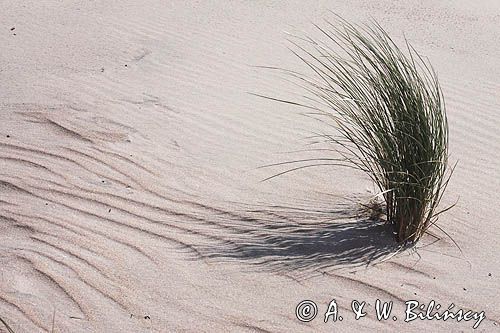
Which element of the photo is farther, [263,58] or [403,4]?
[403,4]

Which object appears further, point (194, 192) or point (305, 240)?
point (194, 192)

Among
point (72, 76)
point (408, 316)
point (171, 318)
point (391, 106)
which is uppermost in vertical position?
point (391, 106)

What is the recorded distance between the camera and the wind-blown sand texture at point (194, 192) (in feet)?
11.9

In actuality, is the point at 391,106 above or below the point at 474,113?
above

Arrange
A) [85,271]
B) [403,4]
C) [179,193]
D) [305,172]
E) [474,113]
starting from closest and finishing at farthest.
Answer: [85,271] → [179,193] → [305,172] → [474,113] → [403,4]

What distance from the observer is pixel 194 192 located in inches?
177

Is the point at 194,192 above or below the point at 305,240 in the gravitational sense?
below

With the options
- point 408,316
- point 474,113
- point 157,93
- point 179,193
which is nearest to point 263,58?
point 157,93

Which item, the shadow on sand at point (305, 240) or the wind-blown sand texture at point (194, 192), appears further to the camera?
the shadow on sand at point (305, 240)

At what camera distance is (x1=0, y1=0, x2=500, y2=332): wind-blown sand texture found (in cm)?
364

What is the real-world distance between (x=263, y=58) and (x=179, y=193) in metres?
2.31

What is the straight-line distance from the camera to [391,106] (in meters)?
3.88

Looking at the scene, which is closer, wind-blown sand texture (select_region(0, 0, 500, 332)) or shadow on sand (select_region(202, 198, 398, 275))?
wind-blown sand texture (select_region(0, 0, 500, 332))

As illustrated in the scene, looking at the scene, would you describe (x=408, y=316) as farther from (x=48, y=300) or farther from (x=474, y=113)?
(x=474, y=113)
